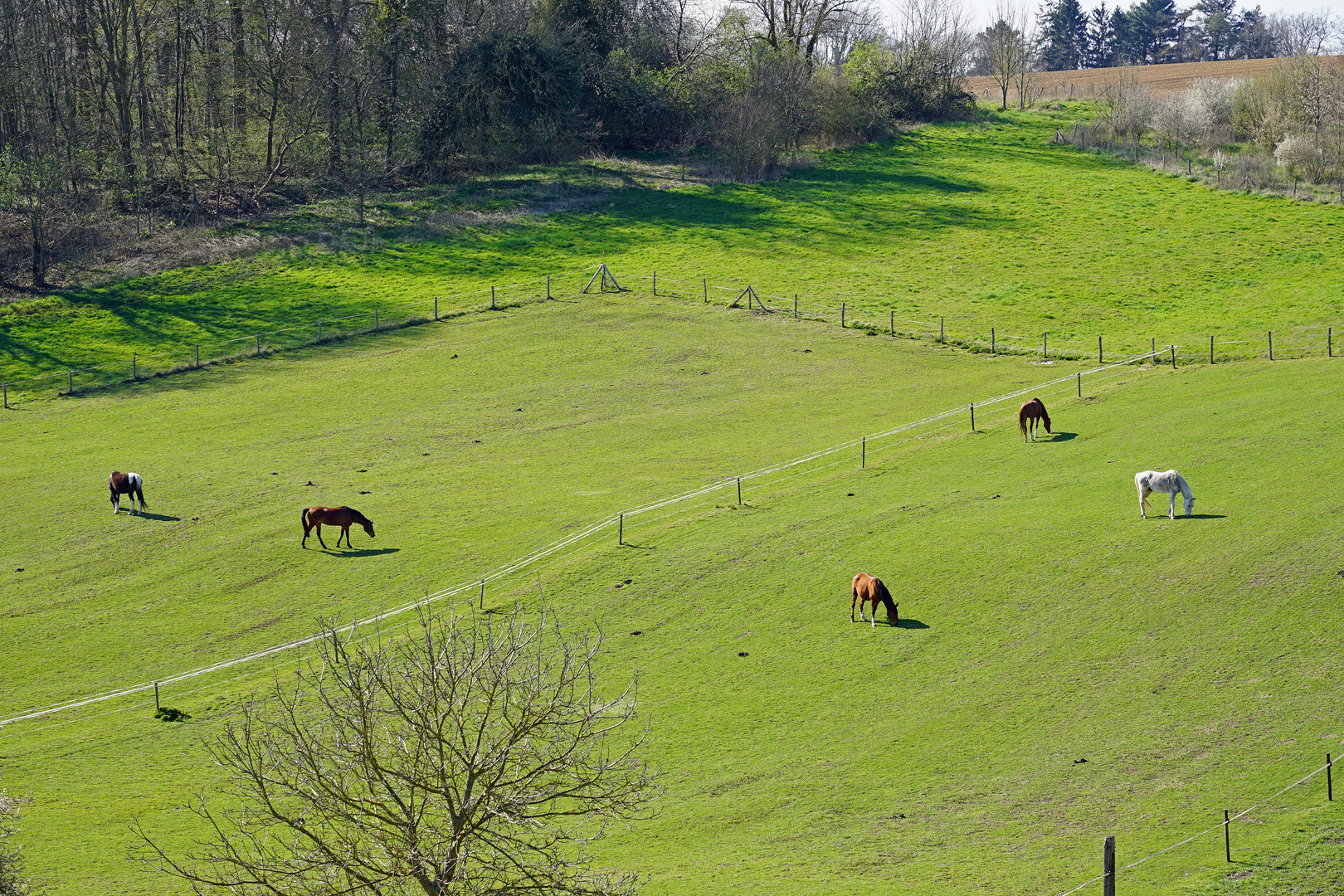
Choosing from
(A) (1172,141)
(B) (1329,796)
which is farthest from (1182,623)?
(A) (1172,141)

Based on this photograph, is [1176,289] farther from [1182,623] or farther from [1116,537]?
[1182,623]

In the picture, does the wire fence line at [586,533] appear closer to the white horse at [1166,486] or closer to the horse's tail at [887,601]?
the horse's tail at [887,601]

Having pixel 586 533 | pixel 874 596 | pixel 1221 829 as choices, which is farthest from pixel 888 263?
pixel 1221 829

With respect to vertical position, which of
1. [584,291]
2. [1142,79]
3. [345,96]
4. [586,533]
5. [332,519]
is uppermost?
[1142,79]

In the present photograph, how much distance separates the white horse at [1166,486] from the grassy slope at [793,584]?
879 mm

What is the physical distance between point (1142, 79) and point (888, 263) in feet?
278

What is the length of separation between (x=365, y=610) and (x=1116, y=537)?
18350mm

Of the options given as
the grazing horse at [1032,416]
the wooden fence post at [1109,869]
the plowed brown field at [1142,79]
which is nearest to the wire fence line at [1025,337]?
the grazing horse at [1032,416]

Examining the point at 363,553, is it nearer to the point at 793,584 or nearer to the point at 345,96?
the point at 793,584

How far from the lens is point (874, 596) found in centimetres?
2653

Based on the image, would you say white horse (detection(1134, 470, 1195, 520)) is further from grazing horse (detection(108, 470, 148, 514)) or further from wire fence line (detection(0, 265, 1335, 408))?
grazing horse (detection(108, 470, 148, 514))

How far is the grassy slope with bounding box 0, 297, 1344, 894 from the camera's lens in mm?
18906

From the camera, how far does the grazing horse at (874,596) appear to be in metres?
26.5

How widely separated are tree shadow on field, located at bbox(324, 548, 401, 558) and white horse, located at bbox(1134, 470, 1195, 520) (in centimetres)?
1986
